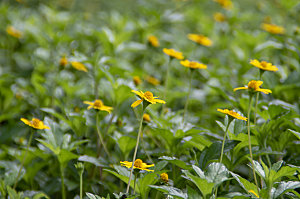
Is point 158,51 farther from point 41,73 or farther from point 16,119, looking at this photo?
point 16,119

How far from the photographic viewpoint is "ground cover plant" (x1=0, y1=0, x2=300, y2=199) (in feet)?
3.06

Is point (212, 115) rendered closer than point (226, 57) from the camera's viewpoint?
Yes

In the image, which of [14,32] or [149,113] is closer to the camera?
[149,113]

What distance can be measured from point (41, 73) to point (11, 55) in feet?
0.94

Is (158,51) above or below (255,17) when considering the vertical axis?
below

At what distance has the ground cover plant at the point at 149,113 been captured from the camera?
0.93 meters

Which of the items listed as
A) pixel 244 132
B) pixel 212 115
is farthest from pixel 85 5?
pixel 244 132

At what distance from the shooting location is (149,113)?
1215 mm

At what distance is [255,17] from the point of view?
8.90 ft

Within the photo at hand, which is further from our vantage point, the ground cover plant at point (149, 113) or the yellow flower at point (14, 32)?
the yellow flower at point (14, 32)

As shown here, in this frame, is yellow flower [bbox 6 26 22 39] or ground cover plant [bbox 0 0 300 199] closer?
ground cover plant [bbox 0 0 300 199]

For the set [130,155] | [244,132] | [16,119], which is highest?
[244,132]

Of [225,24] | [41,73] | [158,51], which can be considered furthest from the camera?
[225,24]

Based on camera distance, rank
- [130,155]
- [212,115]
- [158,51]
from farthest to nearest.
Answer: [158,51]
[212,115]
[130,155]
